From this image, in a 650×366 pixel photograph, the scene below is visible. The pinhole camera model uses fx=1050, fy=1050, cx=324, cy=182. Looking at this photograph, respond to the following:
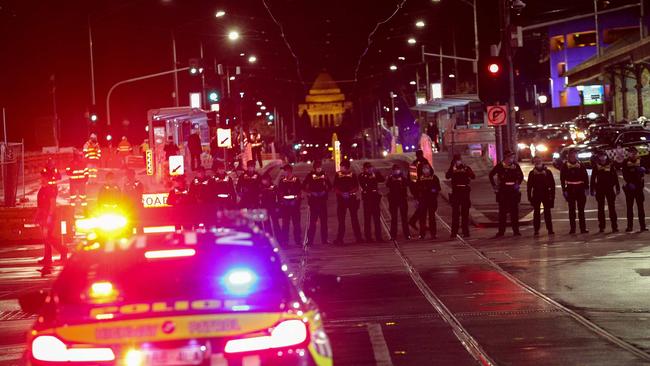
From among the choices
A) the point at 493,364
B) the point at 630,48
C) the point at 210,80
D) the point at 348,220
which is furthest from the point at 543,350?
the point at 630,48

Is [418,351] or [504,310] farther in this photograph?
[504,310]

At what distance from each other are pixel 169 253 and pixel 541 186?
17100 mm

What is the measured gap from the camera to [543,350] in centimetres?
1005

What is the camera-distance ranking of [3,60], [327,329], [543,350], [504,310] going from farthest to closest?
[3,60] < [504,310] < [327,329] < [543,350]

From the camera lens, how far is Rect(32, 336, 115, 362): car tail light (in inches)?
218

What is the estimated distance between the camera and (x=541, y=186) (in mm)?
22531

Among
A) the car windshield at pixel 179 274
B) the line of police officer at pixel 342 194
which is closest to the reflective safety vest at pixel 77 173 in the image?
the line of police officer at pixel 342 194

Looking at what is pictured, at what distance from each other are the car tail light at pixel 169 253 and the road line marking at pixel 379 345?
3.66m

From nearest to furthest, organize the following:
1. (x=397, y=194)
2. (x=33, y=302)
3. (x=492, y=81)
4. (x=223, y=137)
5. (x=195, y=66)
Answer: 1. (x=33, y=302)
2. (x=397, y=194)
3. (x=492, y=81)
4. (x=223, y=137)
5. (x=195, y=66)

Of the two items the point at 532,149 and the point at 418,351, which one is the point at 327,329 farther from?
the point at 532,149

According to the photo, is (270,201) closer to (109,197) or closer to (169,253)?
(109,197)

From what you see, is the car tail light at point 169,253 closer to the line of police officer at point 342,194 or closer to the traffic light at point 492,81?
the line of police officer at point 342,194

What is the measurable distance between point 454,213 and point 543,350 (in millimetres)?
13564

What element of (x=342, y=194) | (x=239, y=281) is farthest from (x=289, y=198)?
(x=239, y=281)
